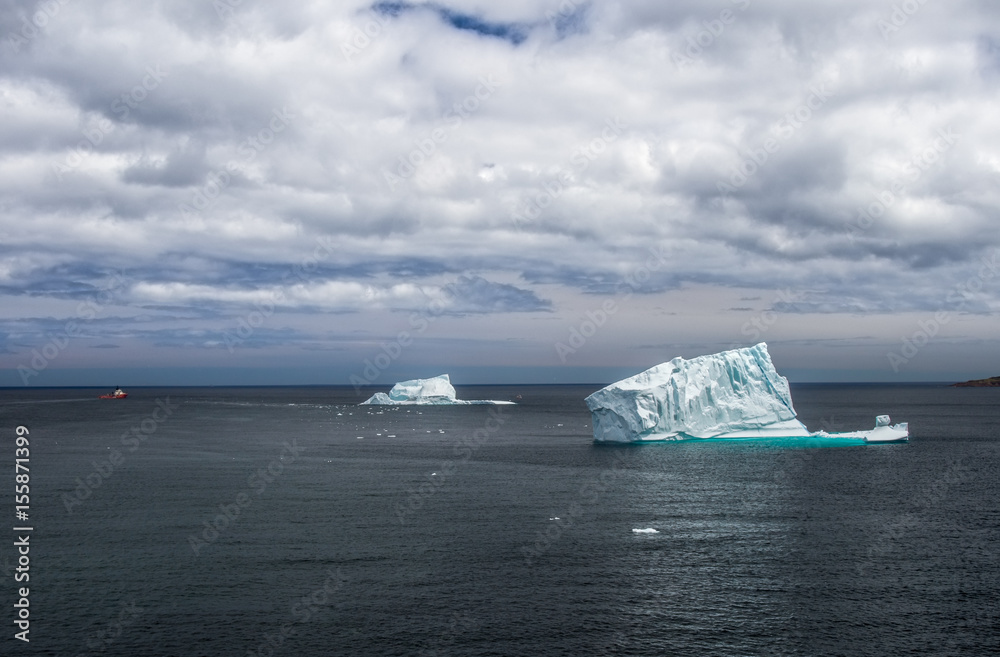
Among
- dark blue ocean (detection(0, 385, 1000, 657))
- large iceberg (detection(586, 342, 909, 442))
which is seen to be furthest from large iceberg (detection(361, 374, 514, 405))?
dark blue ocean (detection(0, 385, 1000, 657))

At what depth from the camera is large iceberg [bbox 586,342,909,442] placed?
56875 mm

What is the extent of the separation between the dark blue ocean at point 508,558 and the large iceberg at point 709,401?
846 centimetres

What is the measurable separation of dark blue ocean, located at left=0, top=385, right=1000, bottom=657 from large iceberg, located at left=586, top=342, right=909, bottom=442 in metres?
8.46

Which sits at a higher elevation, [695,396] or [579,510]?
[695,396]

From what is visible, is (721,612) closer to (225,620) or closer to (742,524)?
(742,524)

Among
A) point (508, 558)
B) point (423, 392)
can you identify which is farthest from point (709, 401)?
point (423, 392)

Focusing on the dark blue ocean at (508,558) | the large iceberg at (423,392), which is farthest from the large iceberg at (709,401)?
the large iceberg at (423,392)

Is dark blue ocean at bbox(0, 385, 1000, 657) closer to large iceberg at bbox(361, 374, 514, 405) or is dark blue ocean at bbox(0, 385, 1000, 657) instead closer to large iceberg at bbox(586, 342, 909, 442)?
large iceberg at bbox(586, 342, 909, 442)

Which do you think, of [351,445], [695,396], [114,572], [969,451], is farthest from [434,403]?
[114,572]

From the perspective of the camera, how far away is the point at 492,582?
22328mm

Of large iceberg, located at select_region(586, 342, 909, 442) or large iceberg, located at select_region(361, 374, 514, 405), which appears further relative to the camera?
large iceberg, located at select_region(361, 374, 514, 405)

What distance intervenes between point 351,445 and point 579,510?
3295cm

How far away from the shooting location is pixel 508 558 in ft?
81.4

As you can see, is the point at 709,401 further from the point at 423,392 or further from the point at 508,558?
the point at 423,392
